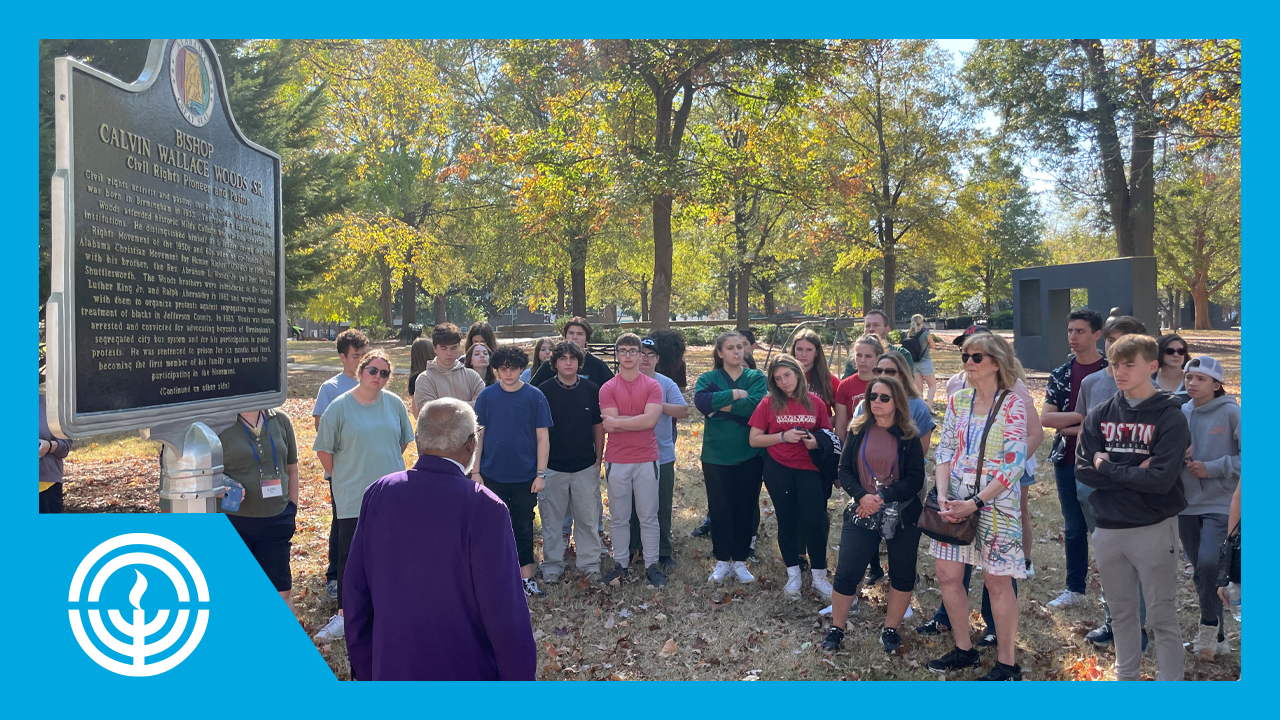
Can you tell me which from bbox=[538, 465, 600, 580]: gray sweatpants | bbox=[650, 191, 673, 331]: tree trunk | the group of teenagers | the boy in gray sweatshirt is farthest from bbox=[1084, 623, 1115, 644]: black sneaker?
bbox=[650, 191, 673, 331]: tree trunk

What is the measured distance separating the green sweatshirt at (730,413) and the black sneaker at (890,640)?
1648 mm

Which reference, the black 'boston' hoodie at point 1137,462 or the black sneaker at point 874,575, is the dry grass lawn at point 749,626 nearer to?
the black sneaker at point 874,575

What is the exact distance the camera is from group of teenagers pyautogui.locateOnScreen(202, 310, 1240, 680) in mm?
4145

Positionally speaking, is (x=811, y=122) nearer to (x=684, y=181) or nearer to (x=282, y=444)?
(x=684, y=181)

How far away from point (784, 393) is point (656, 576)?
1704 mm

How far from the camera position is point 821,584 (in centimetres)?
572

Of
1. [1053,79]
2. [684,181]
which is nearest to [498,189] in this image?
[684,181]

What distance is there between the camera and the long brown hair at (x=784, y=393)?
5.68 metres

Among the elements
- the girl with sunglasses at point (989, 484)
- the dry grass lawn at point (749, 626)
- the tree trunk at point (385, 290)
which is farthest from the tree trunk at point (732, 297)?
the girl with sunglasses at point (989, 484)

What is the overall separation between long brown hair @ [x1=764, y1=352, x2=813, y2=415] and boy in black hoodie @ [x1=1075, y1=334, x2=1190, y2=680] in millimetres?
1898

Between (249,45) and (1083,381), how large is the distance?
47.9ft

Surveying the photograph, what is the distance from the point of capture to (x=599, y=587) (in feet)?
19.8

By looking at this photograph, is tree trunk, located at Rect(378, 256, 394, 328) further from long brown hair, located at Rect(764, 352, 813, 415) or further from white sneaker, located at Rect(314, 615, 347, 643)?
long brown hair, located at Rect(764, 352, 813, 415)

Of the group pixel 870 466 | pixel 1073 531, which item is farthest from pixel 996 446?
pixel 1073 531
